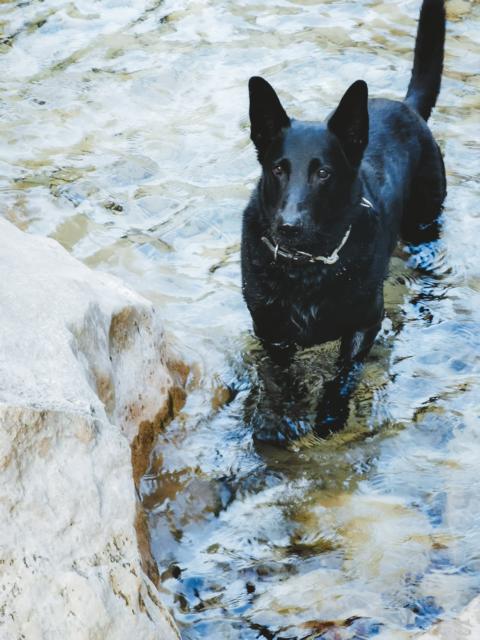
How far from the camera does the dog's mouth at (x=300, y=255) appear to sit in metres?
3.83

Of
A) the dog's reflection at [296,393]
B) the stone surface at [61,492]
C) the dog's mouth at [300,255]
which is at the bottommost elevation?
the dog's reflection at [296,393]

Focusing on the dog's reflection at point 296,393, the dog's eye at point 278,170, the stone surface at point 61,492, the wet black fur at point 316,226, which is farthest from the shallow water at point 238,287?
the dog's eye at point 278,170

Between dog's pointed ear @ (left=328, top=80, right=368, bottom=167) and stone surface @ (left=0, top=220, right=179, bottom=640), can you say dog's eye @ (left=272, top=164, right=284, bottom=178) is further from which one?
stone surface @ (left=0, top=220, right=179, bottom=640)

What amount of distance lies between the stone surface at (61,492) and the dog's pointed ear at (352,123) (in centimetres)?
145

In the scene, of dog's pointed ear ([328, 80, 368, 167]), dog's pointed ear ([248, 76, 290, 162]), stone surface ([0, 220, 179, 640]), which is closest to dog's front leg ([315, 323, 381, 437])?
dog's pointed ear ([328, 80, 368, 167])

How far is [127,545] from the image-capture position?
2.32 m

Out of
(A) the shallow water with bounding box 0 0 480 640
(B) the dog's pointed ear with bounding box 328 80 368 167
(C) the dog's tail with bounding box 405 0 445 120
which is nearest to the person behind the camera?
(A) the shallow water with bounding box 0 0 480 640

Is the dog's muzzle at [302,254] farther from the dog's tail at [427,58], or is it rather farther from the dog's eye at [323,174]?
the dog's tail at [427,58]

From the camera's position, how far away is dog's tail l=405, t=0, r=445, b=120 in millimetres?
5195

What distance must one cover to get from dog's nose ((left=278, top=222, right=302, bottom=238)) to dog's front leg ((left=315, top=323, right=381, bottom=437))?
0.70 meters

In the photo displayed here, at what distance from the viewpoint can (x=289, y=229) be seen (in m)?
3.56

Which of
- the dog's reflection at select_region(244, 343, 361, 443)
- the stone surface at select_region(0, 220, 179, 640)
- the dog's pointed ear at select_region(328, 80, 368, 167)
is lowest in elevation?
the dog's reflection at select_region(244, 343, 361, 443)

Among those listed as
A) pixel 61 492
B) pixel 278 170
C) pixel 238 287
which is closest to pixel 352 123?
pixel 278 170

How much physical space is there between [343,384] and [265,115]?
127cm
